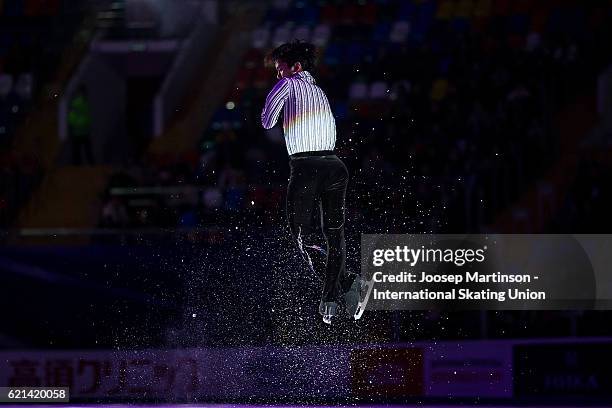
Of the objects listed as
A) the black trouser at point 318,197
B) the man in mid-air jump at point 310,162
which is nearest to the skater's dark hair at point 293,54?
the man in mid-air jump at point 310,162

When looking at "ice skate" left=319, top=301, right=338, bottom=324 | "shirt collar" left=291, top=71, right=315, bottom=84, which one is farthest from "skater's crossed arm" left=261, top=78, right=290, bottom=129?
"ice skate" left=319, top=301, right=338, bottom=324

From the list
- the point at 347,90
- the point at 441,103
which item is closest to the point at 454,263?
the point at 441,103

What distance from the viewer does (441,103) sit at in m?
12.2

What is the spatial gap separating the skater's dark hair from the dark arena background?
4.0 inches

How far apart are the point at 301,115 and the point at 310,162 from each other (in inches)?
12.5

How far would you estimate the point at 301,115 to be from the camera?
7.66m

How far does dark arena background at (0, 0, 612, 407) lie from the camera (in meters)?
9.33

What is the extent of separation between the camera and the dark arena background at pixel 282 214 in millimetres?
9328

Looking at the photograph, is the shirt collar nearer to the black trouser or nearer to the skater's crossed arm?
the skater's crossed arm

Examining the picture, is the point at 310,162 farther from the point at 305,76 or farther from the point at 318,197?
the point at 305,76

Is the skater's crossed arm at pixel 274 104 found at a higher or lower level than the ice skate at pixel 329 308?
higher

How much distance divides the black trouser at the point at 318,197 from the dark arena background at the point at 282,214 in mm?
778

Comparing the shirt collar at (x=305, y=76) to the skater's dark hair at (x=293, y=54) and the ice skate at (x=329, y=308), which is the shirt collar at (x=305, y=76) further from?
the ice skate at (x=329, y=308)

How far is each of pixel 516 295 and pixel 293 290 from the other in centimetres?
182
